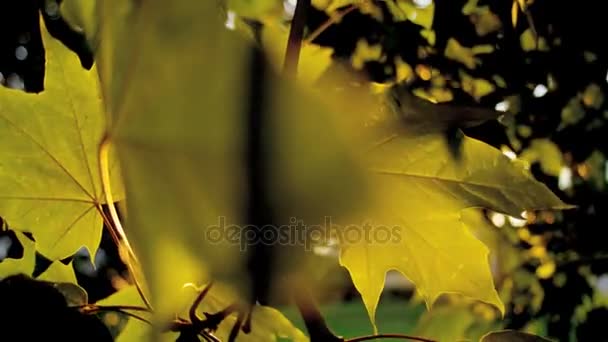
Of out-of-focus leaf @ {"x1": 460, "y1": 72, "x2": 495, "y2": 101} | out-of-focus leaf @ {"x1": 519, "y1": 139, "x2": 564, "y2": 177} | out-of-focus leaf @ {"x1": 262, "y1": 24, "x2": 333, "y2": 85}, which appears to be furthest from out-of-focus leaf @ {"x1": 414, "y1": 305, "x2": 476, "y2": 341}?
out-of-focus leaf @ {"x1": 262, "y1": 24, "x2": 333, "y2": 85}

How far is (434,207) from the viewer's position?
42cm

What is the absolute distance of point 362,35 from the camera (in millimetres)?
952

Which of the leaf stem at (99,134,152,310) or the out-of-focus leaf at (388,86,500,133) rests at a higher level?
the out-of-focus leaf at (388,86,500,133)

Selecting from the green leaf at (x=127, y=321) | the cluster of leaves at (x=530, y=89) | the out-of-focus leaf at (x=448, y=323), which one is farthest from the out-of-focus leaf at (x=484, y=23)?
the green leaf at (x=127, y=321)

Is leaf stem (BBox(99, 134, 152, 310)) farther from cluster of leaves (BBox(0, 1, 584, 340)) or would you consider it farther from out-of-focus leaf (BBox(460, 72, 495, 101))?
out-of-focus leaf (BBox(460, 72, 495, 101))

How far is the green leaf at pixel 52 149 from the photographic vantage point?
43 centimetres

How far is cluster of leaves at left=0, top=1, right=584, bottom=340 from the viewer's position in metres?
0.26

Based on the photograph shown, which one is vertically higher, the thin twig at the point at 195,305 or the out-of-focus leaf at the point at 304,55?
the out-of-focus leaf at the point at 304,55

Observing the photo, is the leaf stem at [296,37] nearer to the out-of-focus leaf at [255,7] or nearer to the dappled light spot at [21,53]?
the out-of-focus leaf at [255,7]

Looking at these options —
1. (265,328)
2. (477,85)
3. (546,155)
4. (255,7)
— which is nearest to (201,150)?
(265,328)

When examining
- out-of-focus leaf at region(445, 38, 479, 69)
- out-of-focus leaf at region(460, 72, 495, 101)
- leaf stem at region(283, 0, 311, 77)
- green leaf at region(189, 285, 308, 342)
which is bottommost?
out-of-focus leaf at region(460, 72, 495, 101)

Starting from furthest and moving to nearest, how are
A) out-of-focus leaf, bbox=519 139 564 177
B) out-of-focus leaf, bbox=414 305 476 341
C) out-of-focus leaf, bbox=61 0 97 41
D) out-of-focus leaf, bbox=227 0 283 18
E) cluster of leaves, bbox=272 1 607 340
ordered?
out-of-focus leaf, bbox=414 305 476 341 → out-of-focus leaf, bbox=519 139 564 177 → cluster of leaves, bbox=272 1 607 340 → out-of-focus leaf, bbox=227 0 283 18 → out-of-focus leaf, bbox=61 0 97 41

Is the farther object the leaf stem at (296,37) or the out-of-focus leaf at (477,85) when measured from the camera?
the out-of-focus leaf at (477,85)

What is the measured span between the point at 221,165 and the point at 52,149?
22 cm
